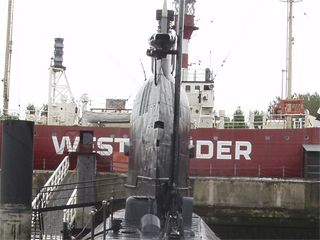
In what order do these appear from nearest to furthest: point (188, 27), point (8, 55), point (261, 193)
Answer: point (261, 193) < point (8, 55) < point (188, 27)

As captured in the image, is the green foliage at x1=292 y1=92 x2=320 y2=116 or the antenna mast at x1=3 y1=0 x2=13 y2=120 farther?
the green foliage at x1=292 y1=92 x2=320 y2=116

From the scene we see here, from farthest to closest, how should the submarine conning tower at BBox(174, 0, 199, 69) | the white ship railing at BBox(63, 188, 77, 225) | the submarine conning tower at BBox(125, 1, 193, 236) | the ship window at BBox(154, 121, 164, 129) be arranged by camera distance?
the submarine conning tower at BBox(174, 0, 199, 69), the white ship railing at BBox(63, 188, 77, 225), the ship window at BBox(154, 121, 164, 129), the submarine conning tower at BBox(125, 1, 193, 236)

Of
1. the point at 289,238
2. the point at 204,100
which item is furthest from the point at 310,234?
the point at 204,100

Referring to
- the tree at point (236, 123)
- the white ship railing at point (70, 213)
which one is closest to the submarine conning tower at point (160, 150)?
the white ship railing at point (70, 213)

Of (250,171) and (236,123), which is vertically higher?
(236,123)

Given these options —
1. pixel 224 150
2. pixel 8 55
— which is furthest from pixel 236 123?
pixel 8 55

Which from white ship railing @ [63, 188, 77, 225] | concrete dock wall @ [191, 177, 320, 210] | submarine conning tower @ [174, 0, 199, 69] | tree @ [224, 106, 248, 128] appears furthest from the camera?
submarine conning tower @ [174, 0, 199, 69]

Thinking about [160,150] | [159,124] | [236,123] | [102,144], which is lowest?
[160,150]

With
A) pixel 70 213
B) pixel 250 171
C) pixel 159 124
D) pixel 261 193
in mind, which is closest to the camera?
pixel 159 124

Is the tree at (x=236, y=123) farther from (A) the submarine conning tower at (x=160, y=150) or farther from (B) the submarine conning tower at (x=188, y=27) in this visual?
(A) the submarine conning tower at (x=160, y=150)

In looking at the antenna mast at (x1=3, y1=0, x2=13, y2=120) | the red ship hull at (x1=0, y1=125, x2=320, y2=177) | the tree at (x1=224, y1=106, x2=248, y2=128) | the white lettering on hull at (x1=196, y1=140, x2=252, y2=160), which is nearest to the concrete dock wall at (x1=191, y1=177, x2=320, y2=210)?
the red ship hull at (x1=0, y1=125, x2=320, y2=177)

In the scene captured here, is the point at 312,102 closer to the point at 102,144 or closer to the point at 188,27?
the point at 188,27

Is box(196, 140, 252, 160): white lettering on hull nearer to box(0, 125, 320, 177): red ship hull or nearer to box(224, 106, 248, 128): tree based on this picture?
box(0, 125, 320, 177): red ship hull

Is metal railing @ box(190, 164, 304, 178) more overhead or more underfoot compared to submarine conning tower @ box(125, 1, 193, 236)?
more underfoot
